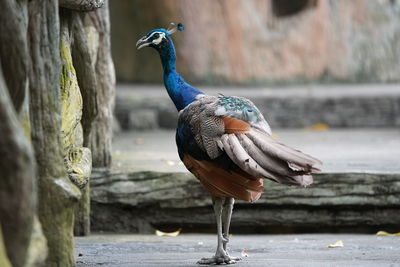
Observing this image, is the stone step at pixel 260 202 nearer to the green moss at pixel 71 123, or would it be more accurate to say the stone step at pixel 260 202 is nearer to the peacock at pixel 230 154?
the peacock at pixel 230 154

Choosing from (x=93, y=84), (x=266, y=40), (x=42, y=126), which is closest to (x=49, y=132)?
(x=42, y=126)

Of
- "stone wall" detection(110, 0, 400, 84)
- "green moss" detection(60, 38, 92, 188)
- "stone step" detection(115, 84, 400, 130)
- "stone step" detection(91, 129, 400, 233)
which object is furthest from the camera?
"stone wall" detection(110, 0, 400, 84)

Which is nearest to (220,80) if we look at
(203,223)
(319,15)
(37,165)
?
(319,15)

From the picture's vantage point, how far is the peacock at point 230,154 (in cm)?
431

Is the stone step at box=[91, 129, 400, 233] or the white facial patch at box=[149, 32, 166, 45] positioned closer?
the white facial patch at box=[149, 32, 166, 45]

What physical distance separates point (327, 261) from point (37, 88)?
2.00 meters

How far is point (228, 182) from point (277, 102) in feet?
17.6

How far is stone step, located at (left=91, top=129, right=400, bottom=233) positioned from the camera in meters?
6.16

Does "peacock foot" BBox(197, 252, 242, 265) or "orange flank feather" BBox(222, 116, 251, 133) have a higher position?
Answer: "orange flank feather" BBox(222, 116, 251, 133)

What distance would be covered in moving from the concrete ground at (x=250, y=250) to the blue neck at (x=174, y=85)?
908 mm

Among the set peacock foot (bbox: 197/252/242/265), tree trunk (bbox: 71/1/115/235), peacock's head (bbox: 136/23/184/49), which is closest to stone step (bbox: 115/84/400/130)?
tree trunk (bbox: 71/1/115/235)

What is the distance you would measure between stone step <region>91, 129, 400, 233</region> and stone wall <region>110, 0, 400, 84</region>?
Result: 427cm

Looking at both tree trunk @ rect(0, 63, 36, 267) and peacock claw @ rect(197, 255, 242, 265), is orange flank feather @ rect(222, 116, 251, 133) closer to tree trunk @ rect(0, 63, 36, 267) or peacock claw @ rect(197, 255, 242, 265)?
peacock claw @ rect(197, 255, 242, 265)

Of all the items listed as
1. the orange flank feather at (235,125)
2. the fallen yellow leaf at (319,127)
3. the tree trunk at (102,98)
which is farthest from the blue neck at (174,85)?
the fallen yellow leaf at (319,127)
